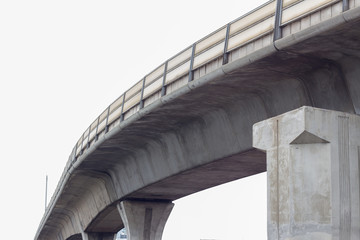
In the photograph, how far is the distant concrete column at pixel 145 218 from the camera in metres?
35.9

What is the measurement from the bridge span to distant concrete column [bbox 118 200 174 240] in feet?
0.40

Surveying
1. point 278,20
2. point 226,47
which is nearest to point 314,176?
point 278,20

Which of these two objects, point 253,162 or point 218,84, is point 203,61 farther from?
point 253,162

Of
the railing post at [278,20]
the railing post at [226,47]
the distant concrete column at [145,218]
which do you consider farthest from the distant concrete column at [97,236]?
the railing post at [278,20]

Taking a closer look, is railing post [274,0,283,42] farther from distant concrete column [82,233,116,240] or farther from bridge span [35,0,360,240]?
distant concrete column [82,233,116,240]

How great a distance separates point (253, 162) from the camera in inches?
951

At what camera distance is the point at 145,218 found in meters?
36.9

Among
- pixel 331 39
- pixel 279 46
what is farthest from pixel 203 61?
pixel 331 39

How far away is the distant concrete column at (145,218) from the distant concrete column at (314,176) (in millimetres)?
21317

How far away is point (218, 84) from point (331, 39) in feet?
16.1

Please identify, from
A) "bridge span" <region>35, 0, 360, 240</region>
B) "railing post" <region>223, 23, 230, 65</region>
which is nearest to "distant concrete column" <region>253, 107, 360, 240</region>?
"bridge span" <region>35, 0, 360, 240</region>

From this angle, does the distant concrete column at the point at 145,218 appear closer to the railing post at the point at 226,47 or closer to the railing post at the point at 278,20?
the railing post at the point at 226,47

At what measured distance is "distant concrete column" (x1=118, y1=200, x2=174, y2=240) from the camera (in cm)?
3591

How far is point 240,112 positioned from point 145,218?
17111mm
